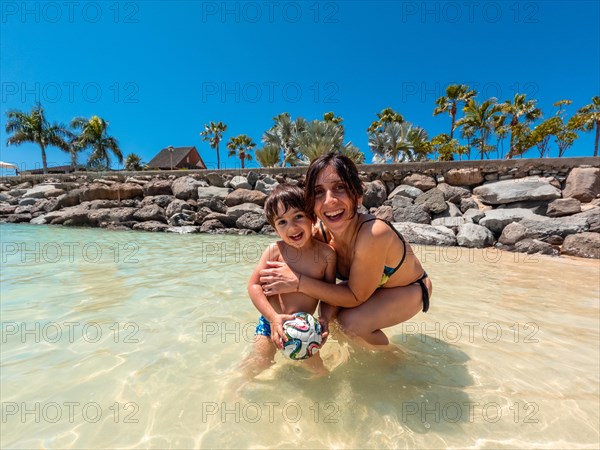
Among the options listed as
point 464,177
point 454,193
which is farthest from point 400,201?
point 464,177

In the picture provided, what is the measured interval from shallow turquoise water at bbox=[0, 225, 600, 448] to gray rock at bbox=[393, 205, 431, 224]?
5.24 m

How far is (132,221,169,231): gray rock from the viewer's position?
10250 millimetres

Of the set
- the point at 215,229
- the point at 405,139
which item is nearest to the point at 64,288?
the point at 215,229

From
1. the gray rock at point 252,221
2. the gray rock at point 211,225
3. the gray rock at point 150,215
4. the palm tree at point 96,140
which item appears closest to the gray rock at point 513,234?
the gray rock at point 252,221

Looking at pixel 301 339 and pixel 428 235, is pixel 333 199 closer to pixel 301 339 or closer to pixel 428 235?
pixel 301 339

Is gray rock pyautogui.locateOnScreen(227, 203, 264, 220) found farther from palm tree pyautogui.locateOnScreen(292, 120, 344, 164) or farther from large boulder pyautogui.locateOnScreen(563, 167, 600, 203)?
palm tree pyautogui.locateOnScreen(292, 120, 344, 164)

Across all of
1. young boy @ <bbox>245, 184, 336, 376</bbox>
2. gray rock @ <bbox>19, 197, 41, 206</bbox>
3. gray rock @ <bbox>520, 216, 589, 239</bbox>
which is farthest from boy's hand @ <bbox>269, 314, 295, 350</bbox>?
gray rock @ <bbox>19, 197, 41, 206</bbox>

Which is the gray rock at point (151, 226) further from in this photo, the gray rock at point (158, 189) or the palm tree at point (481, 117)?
→ the palm tree at point (481, 117)

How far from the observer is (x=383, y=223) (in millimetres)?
1946

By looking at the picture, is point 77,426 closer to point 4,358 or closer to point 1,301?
point 4,358

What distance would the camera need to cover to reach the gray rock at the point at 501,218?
786cm

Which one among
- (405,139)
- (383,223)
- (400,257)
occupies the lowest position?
(400,257)

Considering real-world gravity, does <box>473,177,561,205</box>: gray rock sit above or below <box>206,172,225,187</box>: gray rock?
below

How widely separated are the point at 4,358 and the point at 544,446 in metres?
3.53
